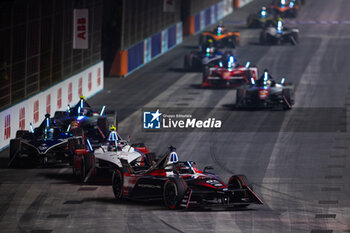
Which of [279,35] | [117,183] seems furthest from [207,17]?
[117,183]

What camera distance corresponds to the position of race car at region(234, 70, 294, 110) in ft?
161

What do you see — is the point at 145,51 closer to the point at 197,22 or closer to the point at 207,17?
the point at 197,22

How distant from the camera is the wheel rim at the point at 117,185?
2983cm

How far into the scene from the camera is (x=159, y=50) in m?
73.4

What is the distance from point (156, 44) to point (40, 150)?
37.3 m

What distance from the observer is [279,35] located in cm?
7694

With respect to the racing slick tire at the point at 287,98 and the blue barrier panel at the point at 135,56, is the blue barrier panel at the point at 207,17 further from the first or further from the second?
the racing slick tire at the point at 287,98

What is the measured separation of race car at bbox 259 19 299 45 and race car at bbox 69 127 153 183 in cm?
4348

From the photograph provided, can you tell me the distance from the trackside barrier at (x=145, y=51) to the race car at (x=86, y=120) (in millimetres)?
22180

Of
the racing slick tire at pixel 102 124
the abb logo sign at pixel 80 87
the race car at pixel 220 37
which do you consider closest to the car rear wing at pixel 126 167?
the racing slick tire at pixel 102 124

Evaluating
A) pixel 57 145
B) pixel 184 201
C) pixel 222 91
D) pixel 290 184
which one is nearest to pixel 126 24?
pixel 222 91

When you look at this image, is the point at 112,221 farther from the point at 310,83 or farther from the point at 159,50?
the point at 159,50

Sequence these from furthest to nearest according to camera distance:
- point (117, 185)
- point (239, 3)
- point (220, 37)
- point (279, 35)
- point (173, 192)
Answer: point (239, 3)
point (279, 35)
point (220, 37)
point (117, 185)
point (173, 192)

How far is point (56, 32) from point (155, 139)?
10639mm
